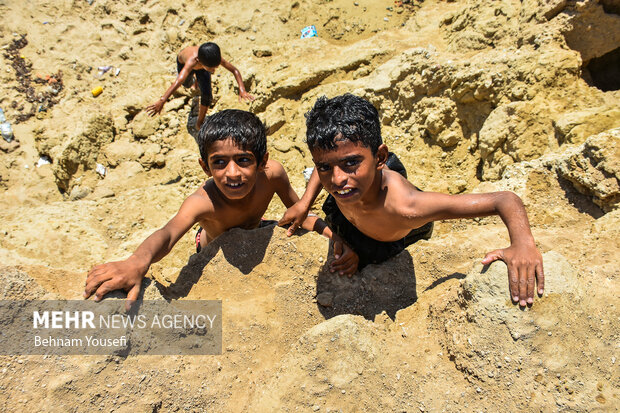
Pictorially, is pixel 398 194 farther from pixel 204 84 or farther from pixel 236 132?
pixel 204 84

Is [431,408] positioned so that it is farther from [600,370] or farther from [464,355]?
[600,370]

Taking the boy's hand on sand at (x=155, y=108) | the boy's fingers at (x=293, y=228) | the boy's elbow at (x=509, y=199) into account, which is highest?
the boy's hand on sand at (x=155, y=108)

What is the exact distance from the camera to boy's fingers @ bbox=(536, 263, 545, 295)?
62.2 inches

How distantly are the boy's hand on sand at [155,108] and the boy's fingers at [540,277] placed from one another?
4.36m

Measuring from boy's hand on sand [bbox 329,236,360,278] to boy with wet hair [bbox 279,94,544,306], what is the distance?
20cm

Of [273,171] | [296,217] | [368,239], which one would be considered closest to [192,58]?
[273,171]

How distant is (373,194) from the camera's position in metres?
2.29

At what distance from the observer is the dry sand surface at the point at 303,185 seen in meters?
1.60

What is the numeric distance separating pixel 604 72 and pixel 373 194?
302 centimetres

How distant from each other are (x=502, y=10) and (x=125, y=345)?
13.6 ft

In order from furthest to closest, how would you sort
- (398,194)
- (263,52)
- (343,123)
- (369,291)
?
(263,52)
(369,291)
(398,194)
(343,123)

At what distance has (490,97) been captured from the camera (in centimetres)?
354

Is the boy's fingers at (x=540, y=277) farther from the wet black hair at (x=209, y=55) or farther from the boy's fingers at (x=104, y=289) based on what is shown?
the wet black hair at (x=209, y=55)

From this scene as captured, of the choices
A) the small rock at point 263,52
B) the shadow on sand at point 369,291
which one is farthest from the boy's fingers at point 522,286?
the small rock at point 263,52
